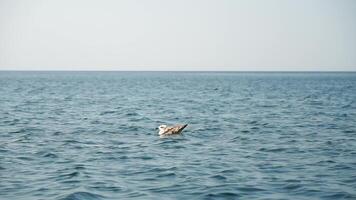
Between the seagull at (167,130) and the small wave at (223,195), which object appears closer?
the small wave at (223,195)

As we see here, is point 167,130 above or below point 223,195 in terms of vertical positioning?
above

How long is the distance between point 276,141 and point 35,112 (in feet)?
83.7

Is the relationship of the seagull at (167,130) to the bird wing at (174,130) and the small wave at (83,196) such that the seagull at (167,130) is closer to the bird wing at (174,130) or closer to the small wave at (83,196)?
the bird wing at (174,130)

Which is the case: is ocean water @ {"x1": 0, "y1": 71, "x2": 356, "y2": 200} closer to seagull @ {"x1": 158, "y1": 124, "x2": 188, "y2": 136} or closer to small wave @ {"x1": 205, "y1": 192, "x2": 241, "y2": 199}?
small wave @ {"x1": 205, "y1": 192, "x2": 241, "y2": 199}

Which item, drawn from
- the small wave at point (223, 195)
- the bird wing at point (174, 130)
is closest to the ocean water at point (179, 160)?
the small wave at point (223, 195)

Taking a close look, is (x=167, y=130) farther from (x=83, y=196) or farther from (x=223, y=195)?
(x=83, y=196)

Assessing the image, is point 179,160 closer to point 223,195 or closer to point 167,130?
point 223,195

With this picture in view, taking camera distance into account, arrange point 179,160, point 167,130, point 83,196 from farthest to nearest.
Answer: point 167,130 → point 179,160 → point 83,196

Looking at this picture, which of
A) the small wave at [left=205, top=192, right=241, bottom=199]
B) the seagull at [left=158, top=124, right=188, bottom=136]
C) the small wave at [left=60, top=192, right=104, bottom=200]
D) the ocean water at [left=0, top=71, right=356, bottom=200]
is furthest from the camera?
the seagull at [left=158, top=124, right=188, bottom=136]

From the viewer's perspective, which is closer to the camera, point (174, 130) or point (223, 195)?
point (223, 195)

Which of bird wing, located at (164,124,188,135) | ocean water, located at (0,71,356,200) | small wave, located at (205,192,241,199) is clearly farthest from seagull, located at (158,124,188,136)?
small wave, located at (205,192,241,199)

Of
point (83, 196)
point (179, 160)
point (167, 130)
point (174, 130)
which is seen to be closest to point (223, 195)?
point (83, 196)

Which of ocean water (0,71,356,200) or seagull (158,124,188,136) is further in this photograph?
seagull (158,124,188,136)

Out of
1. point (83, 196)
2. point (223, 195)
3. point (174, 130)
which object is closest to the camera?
point (83, 196)
